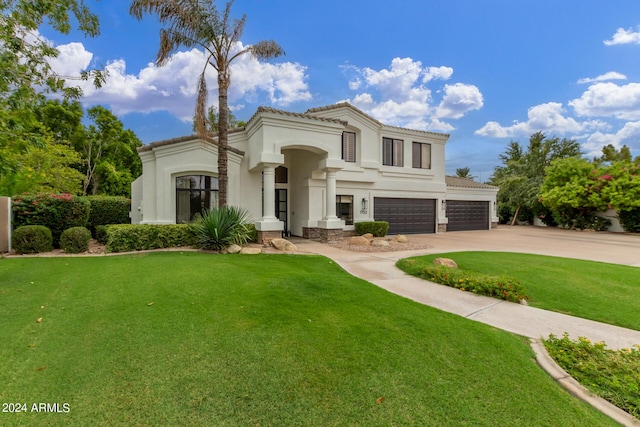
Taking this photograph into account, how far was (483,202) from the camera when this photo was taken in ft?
75.8

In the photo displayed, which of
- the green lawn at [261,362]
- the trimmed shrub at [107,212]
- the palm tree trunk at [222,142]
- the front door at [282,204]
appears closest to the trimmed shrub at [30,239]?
the trimmed shrub at [107,212]

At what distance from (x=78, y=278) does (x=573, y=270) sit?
1217cm

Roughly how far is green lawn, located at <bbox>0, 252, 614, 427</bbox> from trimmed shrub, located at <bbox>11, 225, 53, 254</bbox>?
5.15 m

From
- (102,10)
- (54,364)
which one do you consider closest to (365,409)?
(54,364)

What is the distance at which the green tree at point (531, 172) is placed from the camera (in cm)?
2812

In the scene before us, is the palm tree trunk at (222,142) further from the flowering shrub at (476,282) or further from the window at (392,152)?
the window at (392,152)

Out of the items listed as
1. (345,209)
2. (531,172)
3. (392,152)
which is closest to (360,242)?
(345,209)

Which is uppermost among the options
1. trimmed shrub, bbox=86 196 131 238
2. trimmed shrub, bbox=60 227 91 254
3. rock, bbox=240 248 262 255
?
trimmed shrub, bbox=86 196 131 238

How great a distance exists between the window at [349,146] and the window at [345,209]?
87.4 inches

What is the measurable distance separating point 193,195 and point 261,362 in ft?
38.1

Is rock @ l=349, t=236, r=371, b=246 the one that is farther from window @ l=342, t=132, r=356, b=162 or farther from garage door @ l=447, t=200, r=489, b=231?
garage door @ l=447, t=200, r=489, b=231

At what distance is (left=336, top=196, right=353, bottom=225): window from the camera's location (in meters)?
17.2

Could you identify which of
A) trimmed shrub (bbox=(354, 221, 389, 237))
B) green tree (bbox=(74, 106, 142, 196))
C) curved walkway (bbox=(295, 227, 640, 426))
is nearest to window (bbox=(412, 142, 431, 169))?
trimmed shrub (bbox=(354, 221, 389, 237))

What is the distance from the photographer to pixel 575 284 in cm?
686
